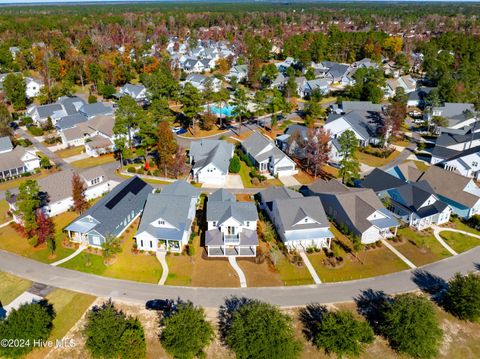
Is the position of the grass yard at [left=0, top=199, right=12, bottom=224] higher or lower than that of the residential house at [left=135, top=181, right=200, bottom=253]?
lower

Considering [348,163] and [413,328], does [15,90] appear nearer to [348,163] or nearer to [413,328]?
[348,163]

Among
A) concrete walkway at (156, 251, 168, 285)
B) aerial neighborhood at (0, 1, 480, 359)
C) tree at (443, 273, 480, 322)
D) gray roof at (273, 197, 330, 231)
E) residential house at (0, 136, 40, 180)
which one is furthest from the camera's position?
residential house at (0, 136, 40, 180)

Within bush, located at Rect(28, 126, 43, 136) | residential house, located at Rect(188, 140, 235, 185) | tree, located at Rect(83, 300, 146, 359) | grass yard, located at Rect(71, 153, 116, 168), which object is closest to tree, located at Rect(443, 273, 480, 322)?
tree, located at Rect(83, 300, 146, 359)

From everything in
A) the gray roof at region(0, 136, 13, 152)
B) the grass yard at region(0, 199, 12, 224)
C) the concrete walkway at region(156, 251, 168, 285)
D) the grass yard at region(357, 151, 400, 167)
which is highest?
the gray roof at region(0, 136, 13, 152)

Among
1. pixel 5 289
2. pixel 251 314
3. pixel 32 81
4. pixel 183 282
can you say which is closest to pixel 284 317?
pixel 251 314

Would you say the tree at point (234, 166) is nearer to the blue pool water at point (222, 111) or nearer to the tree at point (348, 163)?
the tree at point (348, 163)

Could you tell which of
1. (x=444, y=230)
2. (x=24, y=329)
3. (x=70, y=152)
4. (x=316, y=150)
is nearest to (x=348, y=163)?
(x=316, y=150)

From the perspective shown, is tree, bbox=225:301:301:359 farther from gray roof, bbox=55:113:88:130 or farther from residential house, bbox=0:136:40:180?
gray roof, bbox=55:113:88:130
